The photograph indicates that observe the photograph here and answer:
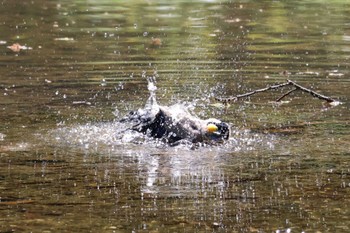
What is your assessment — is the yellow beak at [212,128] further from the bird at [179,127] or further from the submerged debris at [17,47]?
the submerged debris at [17,47]

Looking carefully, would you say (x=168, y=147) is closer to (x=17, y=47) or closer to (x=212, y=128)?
(x=212, y=128)

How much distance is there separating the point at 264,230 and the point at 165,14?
1517cm

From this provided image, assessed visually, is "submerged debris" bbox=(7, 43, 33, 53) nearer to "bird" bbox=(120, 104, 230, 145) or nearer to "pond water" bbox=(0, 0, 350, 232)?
"pond water" bbox=(0, 0, 350, 232)

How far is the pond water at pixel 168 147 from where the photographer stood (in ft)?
19.1

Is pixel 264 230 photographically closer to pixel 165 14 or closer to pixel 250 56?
pixel 250 56

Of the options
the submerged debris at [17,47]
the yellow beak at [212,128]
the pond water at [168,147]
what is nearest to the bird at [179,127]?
the yellow beak at [212,128]

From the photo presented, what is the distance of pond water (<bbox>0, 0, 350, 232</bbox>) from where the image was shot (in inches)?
230

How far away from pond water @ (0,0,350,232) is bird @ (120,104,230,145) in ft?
0.53

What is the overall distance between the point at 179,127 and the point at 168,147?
0.33 meters

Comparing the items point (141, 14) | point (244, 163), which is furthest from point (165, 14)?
point (244, 163)

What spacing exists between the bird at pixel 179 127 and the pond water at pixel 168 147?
162 mm

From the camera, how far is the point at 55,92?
10352 millimetres

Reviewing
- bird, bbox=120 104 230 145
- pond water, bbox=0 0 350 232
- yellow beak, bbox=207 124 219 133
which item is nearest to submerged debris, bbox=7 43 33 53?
pond water, bbox=0 0 350 232

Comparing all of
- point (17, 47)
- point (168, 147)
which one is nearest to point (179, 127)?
point (168, 147)
